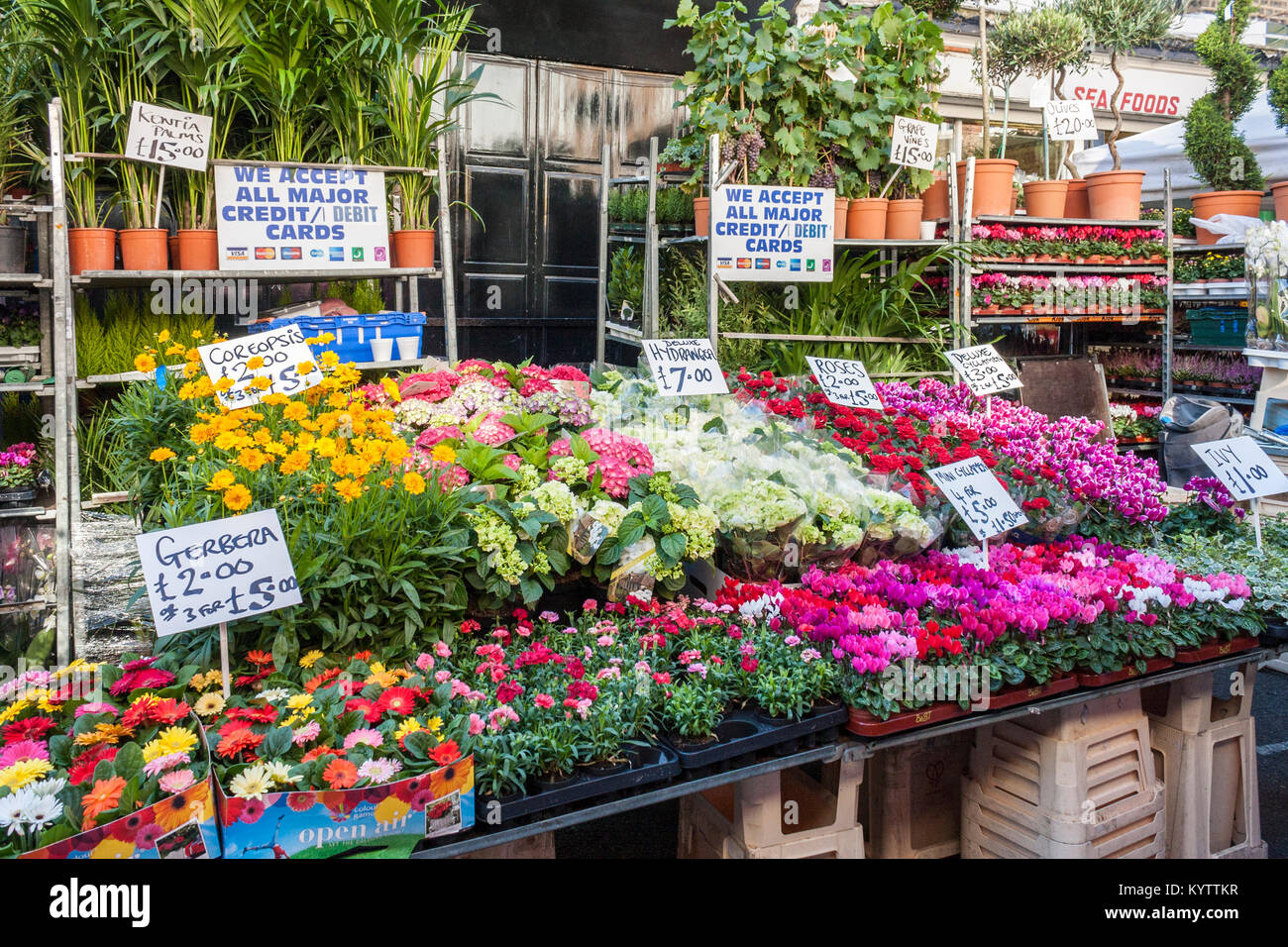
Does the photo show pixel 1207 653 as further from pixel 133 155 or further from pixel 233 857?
pixel 133 155

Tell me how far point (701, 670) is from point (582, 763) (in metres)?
0.39

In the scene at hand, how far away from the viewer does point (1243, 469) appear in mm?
3201

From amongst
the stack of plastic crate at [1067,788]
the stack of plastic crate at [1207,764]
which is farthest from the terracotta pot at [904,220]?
the stack of plastic crate at [1067,788]

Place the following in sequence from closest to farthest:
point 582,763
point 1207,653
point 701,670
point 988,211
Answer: point 582,763
point 701,670
point 1207,653
point 988,211

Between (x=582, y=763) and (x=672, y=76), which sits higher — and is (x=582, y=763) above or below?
below

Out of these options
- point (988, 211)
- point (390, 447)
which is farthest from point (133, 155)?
point (988, 211)

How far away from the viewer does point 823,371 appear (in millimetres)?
3799

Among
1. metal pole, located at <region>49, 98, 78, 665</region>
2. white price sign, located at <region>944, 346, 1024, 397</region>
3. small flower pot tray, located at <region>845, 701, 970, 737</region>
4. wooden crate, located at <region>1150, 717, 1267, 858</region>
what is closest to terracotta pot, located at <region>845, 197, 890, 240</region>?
white price sign, located at <region>944, 346, 1024, 397</region>

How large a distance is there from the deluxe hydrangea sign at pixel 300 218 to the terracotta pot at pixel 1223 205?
21.1ft

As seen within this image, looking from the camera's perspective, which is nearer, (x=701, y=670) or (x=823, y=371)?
(x=701, y=670)

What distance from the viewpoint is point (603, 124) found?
20.6ft

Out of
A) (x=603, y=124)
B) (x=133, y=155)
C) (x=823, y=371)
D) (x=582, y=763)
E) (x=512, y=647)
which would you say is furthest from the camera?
(x=603, y=124)

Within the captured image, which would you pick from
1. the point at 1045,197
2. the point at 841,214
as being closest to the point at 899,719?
the point at 841,214
